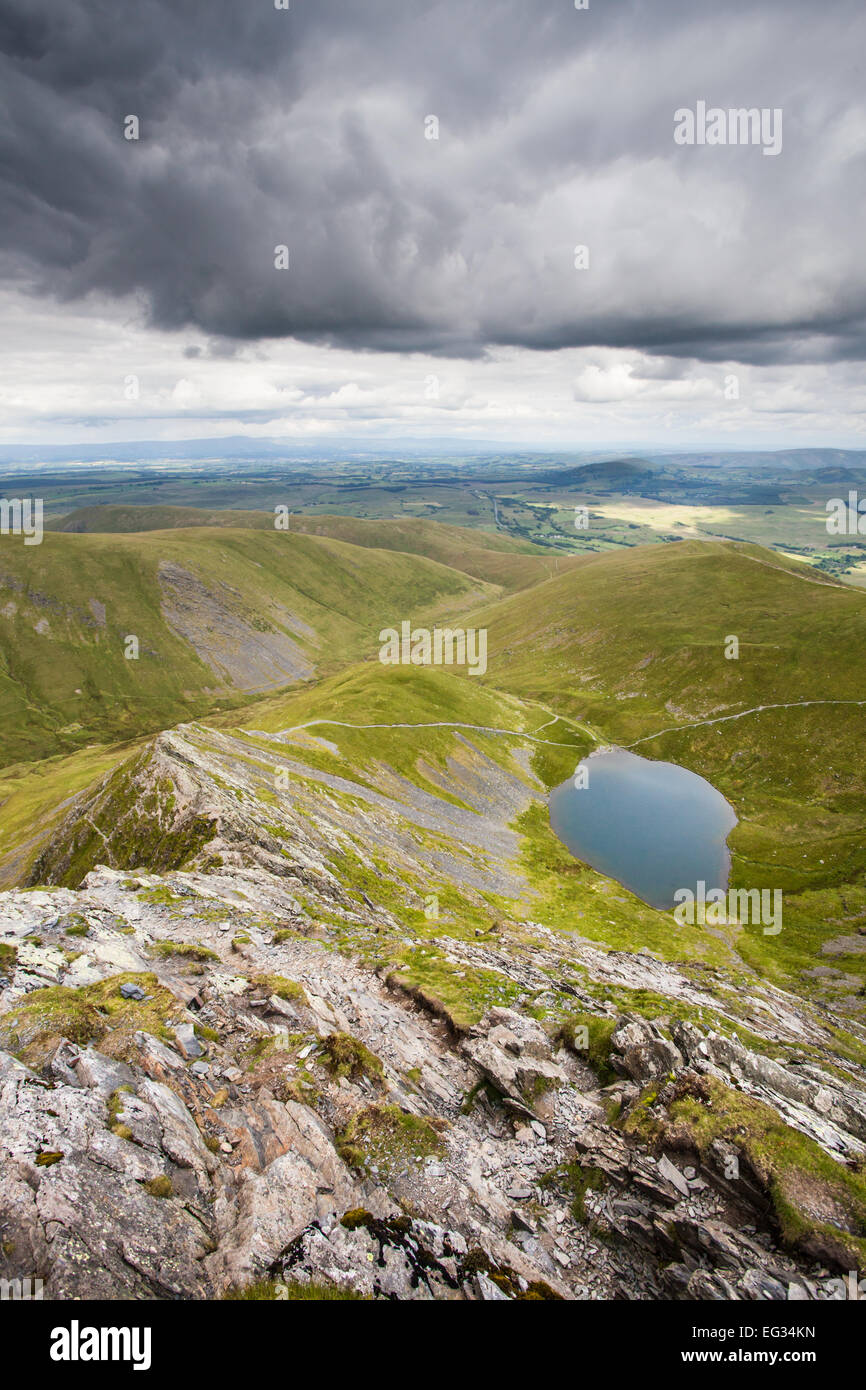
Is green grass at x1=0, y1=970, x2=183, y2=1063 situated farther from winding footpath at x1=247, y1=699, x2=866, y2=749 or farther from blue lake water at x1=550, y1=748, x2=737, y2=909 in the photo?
winding footpath at x1=247, y1=699, x2=866, y2=749

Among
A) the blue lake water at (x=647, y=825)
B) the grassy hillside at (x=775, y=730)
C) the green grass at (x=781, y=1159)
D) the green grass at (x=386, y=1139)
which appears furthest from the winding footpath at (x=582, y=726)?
the green grass at (x=781, y=1159)

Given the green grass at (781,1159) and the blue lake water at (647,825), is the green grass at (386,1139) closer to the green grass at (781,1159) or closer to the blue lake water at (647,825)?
the green grass at (781,1159)

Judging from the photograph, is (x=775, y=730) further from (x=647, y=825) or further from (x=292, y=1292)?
(x=292, y=1292)

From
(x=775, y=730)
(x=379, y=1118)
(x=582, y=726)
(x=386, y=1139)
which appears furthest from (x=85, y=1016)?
(x=775, y=730)

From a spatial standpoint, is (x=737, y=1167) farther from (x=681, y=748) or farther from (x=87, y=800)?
(x=681, y=748)

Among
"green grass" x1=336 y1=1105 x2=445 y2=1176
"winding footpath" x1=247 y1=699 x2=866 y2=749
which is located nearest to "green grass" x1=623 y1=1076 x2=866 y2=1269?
"green grass" x1=336 y1=1105 x2=445 y2=1176
